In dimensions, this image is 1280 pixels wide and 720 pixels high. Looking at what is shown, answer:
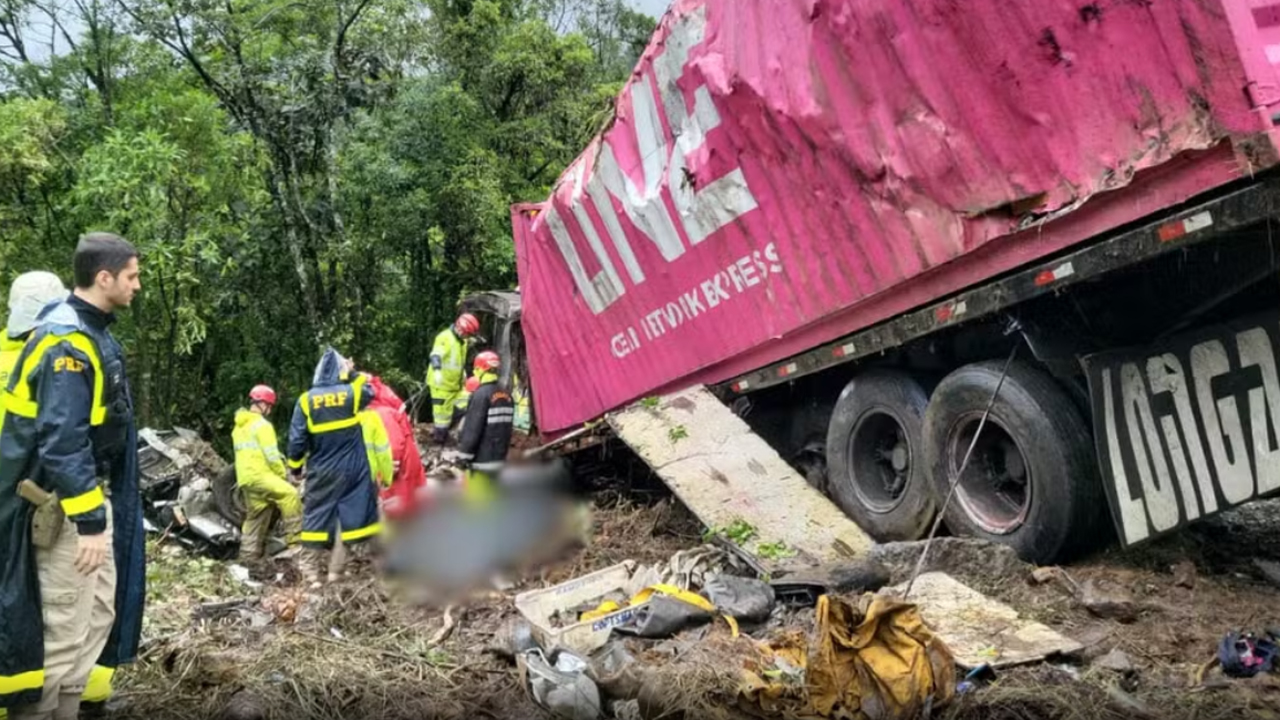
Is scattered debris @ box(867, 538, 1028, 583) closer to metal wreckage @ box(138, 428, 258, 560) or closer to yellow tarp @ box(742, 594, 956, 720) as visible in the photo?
yellow tarp @ box(742, 594, 956, 720)

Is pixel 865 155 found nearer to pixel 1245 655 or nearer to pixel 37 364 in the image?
pixel 1245 655

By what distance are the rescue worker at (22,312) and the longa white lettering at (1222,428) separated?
162 inches

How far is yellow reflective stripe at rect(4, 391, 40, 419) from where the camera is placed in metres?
2.92

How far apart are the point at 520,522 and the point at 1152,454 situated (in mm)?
3700

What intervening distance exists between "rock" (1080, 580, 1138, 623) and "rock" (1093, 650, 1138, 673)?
1.45ft

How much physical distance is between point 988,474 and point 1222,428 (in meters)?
1.05

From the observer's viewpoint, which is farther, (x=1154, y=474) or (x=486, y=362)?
(x=486, y=362)

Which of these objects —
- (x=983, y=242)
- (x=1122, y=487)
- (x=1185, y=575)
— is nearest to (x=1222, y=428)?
(x=1122, y=487)

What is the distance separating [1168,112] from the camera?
3.20 metres

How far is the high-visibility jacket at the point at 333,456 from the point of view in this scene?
18.9ft

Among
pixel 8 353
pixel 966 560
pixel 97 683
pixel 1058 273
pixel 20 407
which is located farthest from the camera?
pixel 966 560

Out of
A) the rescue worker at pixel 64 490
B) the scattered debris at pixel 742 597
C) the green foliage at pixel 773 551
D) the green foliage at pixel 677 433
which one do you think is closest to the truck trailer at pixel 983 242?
the green foliage at pixel 677 433

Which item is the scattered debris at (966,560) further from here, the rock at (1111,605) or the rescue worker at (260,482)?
the rescue worker at (260,482)

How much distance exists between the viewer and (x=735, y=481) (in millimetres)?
5395
